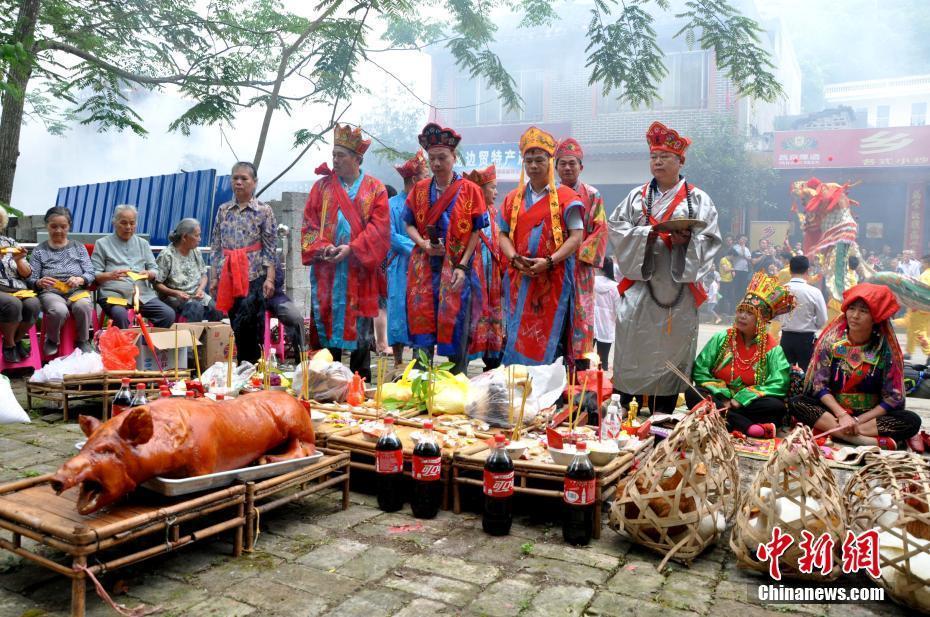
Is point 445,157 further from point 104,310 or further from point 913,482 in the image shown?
point 913,482

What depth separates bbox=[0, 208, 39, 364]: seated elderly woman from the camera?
6.48 meters

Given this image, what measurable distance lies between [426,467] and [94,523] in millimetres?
1424

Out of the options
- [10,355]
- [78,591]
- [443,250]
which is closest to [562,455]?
[78,591]

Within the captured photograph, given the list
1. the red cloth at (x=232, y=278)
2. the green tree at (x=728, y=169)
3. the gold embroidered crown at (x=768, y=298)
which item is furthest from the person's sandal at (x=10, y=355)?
the green tree at (x=728, y=169)

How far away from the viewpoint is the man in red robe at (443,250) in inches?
241

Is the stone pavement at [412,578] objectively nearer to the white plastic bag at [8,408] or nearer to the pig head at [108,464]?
the pig head at [108,464]

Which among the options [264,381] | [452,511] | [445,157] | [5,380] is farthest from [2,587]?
[445,157]

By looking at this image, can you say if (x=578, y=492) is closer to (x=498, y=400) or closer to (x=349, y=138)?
(x=498, y=400)

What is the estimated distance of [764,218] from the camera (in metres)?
21.5

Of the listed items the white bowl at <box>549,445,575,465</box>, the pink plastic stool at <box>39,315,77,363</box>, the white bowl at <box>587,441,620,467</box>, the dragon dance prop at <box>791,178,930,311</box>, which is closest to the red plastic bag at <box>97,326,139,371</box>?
the pink plastic stool at <box>39,315,77,363</box>

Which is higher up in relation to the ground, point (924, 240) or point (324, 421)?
point (924, 240)

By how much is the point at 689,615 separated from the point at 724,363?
322cm

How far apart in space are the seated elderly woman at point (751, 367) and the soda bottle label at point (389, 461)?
2.75m

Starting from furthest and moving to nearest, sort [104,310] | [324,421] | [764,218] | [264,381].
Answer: [764,218], [104,310], [264,381], [324,421]
